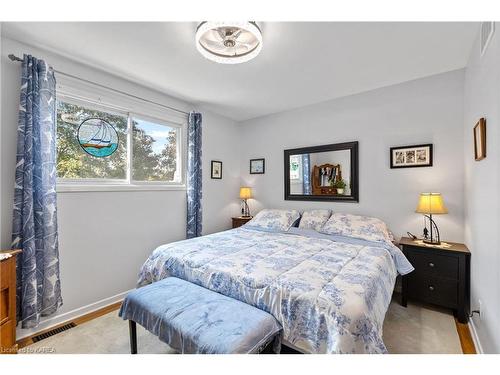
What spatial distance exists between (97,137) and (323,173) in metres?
2.85

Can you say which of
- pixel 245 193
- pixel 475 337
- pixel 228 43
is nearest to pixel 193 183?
pixel 245 193

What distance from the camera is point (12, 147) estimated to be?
1.92 m

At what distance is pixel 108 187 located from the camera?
250cm

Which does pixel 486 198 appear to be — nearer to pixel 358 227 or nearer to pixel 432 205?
pixel 432 205

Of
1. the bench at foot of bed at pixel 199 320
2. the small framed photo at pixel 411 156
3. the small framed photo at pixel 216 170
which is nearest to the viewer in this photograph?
the bench at foot of bed at pixel 199 320

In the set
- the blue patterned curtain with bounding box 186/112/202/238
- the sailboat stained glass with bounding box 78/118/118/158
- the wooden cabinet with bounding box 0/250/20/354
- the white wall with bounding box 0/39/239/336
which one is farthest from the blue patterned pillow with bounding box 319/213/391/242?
the wooden cabinet with bounding box 0/250/20/354

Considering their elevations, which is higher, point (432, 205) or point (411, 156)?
point (411, 156)

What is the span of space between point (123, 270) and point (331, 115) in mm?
3327

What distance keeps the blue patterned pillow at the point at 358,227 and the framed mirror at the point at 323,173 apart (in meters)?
0.35

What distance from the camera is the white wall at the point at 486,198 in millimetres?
1352

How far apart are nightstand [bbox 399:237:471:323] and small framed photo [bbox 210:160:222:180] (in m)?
2.64

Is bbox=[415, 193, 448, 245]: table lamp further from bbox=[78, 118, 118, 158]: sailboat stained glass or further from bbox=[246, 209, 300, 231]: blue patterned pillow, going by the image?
bbox=[78, 118, 118, 158]: sailboat stained glass

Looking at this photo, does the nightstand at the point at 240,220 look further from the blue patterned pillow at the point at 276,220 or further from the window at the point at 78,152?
the window at the point at 78,152

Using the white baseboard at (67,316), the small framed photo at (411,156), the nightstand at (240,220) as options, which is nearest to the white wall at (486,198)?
the small framed photo at (411,156)
